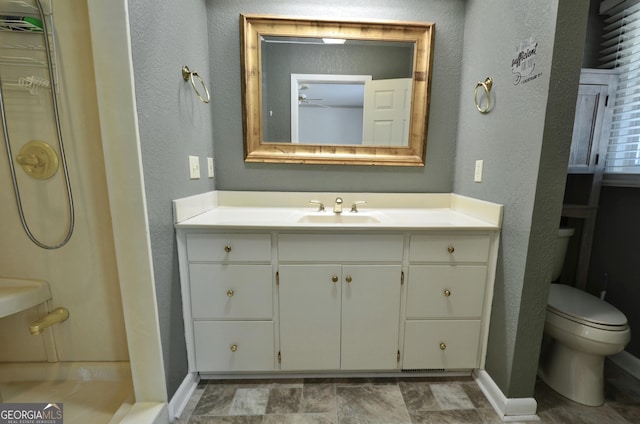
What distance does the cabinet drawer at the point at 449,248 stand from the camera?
1.25 metres

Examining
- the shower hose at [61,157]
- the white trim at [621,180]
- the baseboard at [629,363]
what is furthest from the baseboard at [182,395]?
the white trim at [621,180]

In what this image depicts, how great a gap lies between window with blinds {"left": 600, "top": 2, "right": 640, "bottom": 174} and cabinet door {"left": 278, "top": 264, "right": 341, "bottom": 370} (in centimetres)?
183

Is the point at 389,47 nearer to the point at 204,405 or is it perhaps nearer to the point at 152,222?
the point at 152,222

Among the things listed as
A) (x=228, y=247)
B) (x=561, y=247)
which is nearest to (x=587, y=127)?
(x=561, y=247)

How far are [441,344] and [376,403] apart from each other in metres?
0.44

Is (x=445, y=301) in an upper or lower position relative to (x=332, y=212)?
lower

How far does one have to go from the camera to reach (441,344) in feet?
4.34

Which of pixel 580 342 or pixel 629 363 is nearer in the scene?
pixel 580 342

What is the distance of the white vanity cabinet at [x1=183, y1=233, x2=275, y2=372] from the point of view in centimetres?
122

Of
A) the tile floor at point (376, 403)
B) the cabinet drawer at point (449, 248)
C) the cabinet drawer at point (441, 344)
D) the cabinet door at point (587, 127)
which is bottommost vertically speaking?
the tile floor at point (376, 403)

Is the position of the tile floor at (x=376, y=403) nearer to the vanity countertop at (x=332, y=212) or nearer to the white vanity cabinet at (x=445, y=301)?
the white vanity cabinet at (x=445, y=301)

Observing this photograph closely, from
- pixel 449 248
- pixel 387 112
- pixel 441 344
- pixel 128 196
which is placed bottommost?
pixel 441 344

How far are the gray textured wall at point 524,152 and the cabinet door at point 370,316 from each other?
49cm

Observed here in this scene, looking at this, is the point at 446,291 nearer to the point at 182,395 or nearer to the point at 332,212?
the point at 332,212
